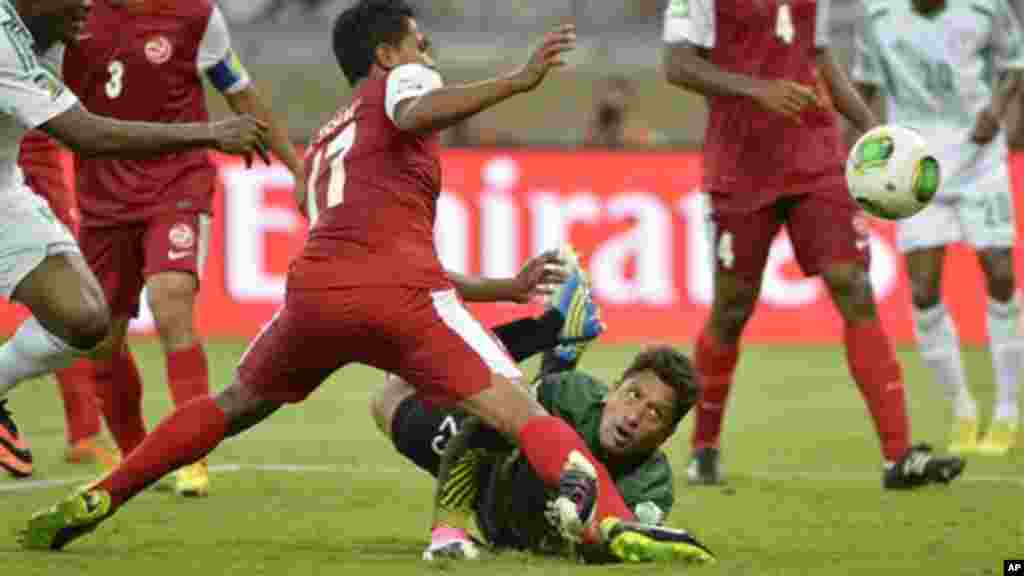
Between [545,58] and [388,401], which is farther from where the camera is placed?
[388,401]

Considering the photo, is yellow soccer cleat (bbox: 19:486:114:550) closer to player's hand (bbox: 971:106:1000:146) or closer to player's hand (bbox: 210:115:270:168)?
player's hand (bbox: 210:115:270:168)

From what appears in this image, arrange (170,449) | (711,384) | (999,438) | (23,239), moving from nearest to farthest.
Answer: (170,449)
(23,239)
(711,384)
(999,438)

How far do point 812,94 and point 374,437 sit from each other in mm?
3512

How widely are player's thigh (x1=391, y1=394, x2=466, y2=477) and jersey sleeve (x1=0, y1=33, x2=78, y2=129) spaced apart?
1.45 metres

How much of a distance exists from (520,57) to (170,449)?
15.4 meters

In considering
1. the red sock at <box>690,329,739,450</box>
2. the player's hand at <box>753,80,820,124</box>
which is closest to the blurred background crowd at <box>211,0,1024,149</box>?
the red sock at <box>690,329,739,450</box>

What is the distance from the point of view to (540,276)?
7.04 metres

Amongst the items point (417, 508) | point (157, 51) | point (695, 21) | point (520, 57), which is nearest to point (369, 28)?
point (417, 508)

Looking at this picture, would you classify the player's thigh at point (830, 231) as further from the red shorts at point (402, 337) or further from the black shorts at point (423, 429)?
the red shorts at point (402, 337)

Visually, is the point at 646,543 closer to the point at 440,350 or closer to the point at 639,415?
the point at 639,415

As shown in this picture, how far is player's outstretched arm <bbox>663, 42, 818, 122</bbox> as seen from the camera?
871 cm

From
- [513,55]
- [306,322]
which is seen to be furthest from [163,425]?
[513,55]

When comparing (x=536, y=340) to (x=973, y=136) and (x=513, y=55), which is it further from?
(x=513, y=55)

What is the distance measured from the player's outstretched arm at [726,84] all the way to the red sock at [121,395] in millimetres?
2507
